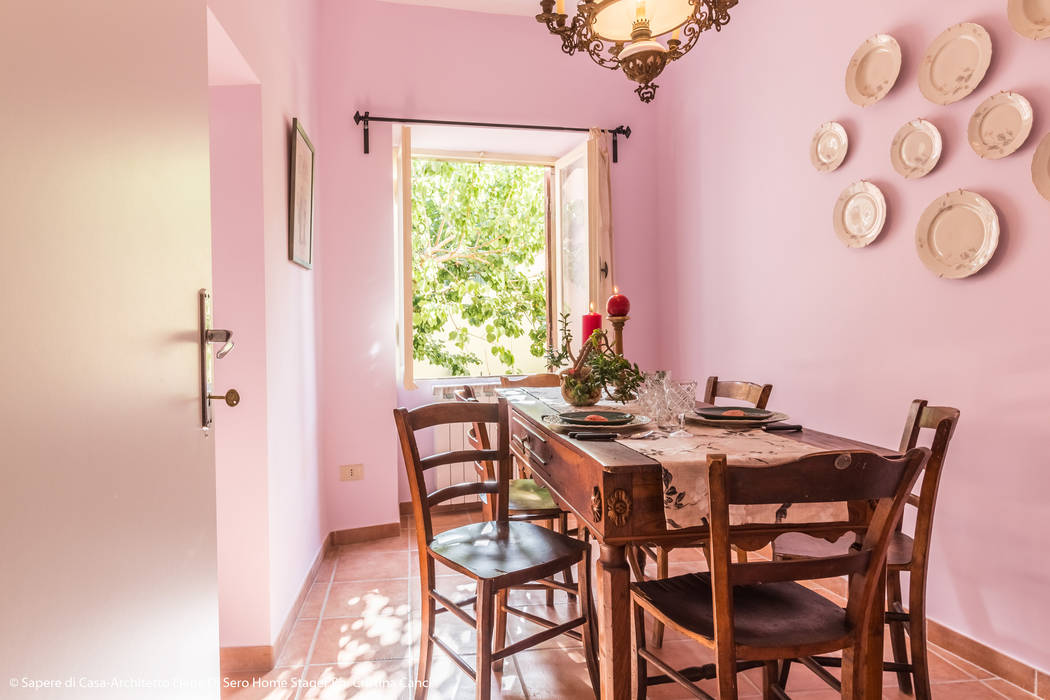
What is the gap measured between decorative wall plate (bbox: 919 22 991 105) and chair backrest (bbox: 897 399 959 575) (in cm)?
107

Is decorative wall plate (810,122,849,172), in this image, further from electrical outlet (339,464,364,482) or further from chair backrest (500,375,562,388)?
electrical outlet (339,464,364,482)

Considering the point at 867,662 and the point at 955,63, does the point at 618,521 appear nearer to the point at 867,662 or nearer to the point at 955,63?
the point at 867,662

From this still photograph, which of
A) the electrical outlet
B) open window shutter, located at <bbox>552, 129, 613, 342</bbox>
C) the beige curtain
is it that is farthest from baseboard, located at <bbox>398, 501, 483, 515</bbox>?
the beige curtain

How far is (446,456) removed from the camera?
196 centimetres

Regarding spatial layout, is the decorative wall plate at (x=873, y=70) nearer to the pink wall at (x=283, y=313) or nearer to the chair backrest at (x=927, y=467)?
the chair backrest at (x=927, y=467)

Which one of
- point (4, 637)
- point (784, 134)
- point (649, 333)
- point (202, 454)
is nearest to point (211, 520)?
point (202, 454)

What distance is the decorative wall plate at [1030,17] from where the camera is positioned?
1812 mm

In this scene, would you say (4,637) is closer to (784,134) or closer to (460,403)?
(460,403)

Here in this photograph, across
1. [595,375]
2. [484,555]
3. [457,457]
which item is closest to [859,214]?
[595,375]

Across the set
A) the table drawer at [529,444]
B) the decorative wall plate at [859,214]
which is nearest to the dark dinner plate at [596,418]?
the table drawer at [529,444]

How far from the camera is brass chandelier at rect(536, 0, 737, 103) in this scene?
1923 mm

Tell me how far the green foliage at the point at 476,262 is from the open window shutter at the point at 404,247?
740 millimetres

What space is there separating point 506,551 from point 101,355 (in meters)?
1.23

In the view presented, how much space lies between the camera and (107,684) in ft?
2.71
